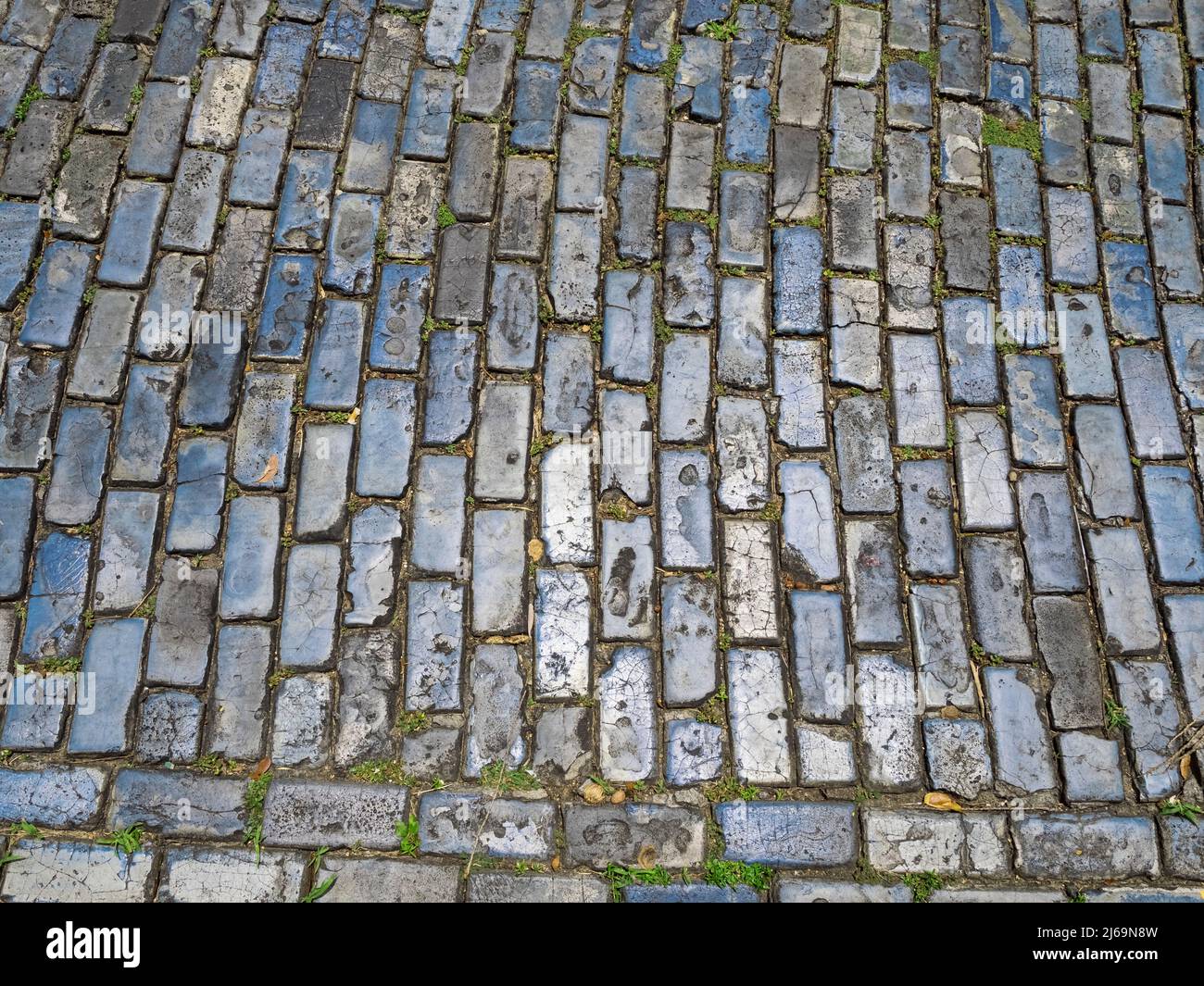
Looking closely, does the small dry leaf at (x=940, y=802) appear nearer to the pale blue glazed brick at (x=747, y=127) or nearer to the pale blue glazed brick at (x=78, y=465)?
the pale blue glazed brick at (x=747, y=127)

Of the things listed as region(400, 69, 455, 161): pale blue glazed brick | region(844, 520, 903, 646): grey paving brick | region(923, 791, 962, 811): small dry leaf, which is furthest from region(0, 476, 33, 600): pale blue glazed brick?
region(923, 791, 962, 811): small dry leaf

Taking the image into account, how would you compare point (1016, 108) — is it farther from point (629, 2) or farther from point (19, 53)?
point (19, 53)

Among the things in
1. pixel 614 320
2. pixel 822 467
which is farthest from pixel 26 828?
pixel 822 467

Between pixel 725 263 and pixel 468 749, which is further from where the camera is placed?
pixel 725 263

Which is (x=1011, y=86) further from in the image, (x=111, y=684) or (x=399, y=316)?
(x=111, y=684)

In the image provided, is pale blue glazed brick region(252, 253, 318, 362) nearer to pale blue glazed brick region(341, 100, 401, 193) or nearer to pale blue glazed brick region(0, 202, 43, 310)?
pale blue glazed brick region(341, 100, 401, 193)

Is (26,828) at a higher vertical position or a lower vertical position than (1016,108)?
lower
